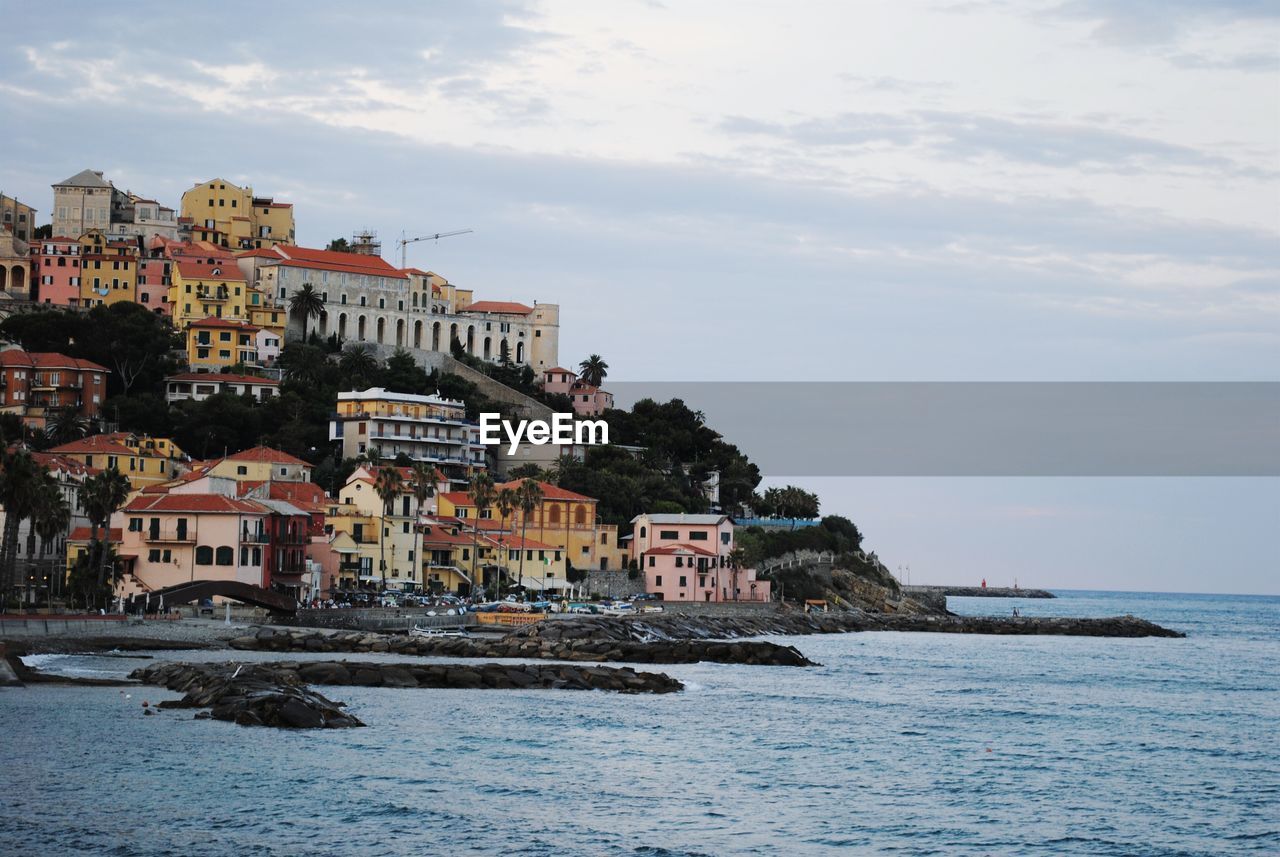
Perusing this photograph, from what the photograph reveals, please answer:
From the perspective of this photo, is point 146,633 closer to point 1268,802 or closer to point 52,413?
point 1268,802

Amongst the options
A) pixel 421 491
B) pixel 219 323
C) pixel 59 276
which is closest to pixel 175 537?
pixel 421 491

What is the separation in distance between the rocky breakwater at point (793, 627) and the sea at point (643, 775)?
15894 millimetres

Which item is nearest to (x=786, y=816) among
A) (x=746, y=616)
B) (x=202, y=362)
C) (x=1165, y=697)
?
(x=1165, y=697)

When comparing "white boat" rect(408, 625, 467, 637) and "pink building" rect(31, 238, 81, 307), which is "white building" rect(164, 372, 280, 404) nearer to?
"pink building" rect(31, 238, 81, 307)

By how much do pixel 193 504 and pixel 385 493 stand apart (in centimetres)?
1436

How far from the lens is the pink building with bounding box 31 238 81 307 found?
5423 inches

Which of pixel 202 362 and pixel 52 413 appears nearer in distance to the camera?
pixel 52 413

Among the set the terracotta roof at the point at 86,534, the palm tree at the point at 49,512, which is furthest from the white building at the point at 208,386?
the palm tree at the point at 49,512

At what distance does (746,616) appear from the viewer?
99938mm

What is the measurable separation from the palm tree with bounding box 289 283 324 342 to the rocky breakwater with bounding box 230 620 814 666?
238 ft

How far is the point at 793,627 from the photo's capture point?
103 meters

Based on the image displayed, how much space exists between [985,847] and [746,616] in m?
67.5

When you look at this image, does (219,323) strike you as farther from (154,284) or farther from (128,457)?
(128,457)

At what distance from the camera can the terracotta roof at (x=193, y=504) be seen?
7481 cm
